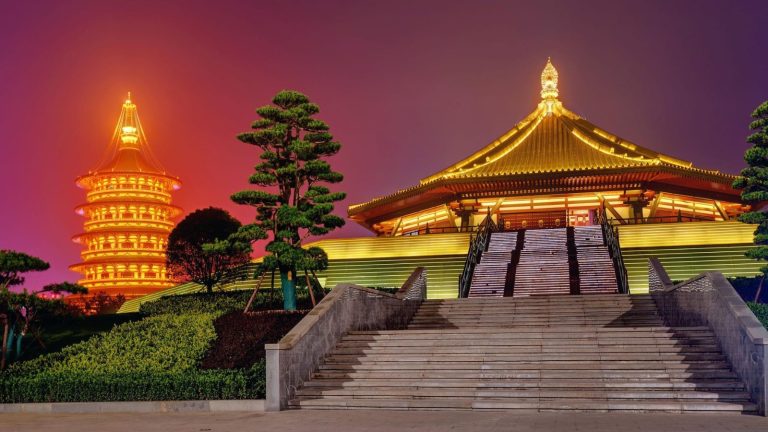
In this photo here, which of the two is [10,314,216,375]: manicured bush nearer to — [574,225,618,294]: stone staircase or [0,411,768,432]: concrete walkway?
[0,411,768,432]: concrete walkway

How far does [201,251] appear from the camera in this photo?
3191cm

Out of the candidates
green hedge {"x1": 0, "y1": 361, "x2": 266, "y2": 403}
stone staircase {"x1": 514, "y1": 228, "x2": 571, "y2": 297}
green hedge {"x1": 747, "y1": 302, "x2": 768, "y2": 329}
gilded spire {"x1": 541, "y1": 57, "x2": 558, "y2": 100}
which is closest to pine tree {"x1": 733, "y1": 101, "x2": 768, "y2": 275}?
green hedge {"x1": 747, "y1": 302, "x2": 768, "y2": 329}

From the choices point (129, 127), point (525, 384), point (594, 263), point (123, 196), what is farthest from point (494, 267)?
point (129, 127)

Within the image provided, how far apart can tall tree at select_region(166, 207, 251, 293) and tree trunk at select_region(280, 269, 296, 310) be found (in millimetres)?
7544

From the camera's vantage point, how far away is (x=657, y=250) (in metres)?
30.1

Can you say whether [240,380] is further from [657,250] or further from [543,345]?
[657,250]

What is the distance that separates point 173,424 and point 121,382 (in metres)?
3.38

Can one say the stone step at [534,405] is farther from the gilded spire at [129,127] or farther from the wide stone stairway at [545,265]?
the gilded spire at [129,127]

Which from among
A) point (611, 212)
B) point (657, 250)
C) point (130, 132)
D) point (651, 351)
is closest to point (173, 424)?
point (651, 351)

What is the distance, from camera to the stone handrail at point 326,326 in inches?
601

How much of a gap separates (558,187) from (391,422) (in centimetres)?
2967

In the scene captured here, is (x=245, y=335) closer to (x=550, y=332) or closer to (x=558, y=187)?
(x=550, y=332)

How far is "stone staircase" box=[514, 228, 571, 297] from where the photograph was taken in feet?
83.6

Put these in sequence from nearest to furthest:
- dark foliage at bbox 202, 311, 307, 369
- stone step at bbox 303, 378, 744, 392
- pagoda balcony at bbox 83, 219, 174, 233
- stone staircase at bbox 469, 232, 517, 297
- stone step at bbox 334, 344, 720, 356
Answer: stone step at bbox 303, 378, 744, 392 < stone step at bbox 334, 344, 720, 356 < dark foliage at bbox 202, 311, 307, 369 < stone staircase at bbox 469, 232, 517, 297 < pagoda balcony at bbox 83, 219, 174, 233
